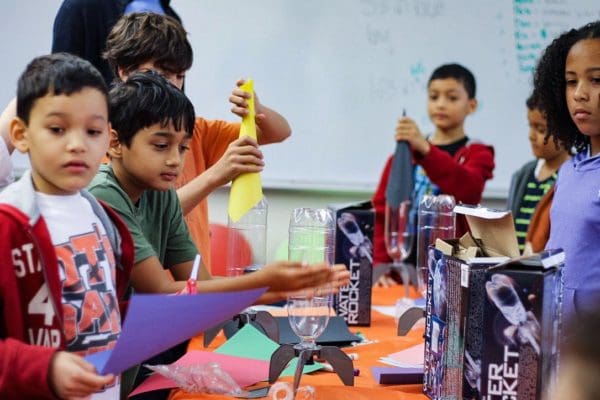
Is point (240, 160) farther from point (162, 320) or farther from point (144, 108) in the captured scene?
point (162, 320)

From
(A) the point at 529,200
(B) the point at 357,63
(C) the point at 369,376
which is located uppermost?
(B) the point at 357,63

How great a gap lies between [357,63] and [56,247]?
3.01 m

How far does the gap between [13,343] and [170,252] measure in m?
0.63

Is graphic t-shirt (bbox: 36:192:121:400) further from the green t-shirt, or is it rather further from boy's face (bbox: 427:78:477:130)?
boy's face (bbox: 427:78:477:130)

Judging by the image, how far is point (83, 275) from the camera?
1.08 metres

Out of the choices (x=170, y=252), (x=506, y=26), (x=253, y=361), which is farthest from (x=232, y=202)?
(x=506, y=26)

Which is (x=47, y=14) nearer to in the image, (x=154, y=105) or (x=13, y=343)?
(x=154, y=105)

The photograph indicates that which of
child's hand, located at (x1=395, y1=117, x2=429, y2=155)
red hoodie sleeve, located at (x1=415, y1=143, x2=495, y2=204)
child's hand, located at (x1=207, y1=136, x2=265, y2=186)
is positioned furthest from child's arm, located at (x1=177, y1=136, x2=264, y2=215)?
red hoodie sleeve, located at (x1=415, y1=143, x2=495, y2=204)

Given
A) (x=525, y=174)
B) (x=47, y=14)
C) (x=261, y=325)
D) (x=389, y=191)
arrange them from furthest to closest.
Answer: (x=47, y=14)
(x=525, y=174)
(x=389, y=191)
(x=261, y=325)

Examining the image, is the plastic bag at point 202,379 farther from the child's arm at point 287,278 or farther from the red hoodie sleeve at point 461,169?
the red hoodie sleeve at point 461,169

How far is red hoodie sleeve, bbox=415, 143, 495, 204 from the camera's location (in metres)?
2.87

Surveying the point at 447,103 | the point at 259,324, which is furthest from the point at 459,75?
the point at 259,324

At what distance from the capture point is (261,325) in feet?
5.49

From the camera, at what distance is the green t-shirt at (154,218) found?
1371 millimetres
